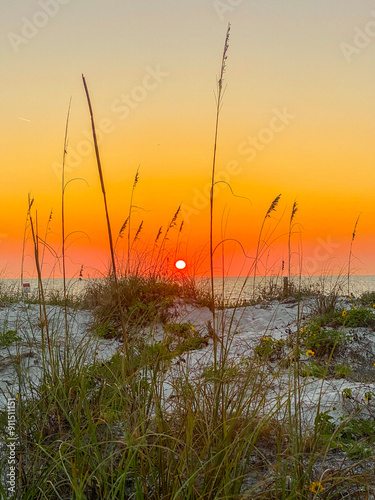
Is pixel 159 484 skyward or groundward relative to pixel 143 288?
groundward

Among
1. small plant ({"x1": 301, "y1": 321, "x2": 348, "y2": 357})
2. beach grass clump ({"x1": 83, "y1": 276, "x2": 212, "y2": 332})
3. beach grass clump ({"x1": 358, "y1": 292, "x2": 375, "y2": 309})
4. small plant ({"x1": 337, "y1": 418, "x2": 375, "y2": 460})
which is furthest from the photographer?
beach grass clump ({"x1": 358, "y1": 292, "x2": 375, "y2": 309})

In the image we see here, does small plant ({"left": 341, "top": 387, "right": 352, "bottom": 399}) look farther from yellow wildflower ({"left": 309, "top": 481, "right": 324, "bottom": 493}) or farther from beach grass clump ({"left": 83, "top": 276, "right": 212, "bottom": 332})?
beach grass clump ({"left": 83, "top": 276, "right": 212, "bottom": 332})

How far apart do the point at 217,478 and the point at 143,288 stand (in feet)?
17.7

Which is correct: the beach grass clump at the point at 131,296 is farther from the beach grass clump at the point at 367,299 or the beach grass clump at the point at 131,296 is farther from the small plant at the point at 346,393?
the small plant at the point at 346,393

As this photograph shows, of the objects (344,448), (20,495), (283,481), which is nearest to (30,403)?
(20,495)

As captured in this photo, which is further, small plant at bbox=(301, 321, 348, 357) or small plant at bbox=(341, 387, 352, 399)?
small plant at bbox=(301, 321, 348, 357)

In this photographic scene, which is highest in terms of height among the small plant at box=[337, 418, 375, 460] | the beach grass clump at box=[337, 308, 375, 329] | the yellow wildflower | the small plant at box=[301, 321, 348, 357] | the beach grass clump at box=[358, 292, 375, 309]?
the beach grass clump at box=[358, 292, 375, 309]

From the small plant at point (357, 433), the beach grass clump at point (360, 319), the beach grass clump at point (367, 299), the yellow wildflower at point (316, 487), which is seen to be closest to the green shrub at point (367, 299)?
the beach grass clump at point (367, 299)

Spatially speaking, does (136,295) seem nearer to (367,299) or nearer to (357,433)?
(367,299)

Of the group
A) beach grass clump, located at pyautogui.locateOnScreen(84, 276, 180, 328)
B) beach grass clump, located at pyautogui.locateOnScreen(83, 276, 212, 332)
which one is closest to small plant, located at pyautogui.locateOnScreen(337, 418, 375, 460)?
beach grass clump, located at pyautogui.locateOnScreen(83, 276, 212, 332)

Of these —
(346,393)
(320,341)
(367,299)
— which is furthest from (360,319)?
(346,393)

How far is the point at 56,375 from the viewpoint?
2562mm

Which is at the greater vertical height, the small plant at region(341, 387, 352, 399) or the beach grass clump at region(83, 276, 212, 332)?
the beach grass clump at region(83, 276, 212, 332)

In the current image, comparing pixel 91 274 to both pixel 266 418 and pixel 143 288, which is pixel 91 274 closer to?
pixel 143 288
